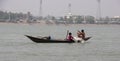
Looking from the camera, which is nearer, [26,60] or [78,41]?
[26,60]

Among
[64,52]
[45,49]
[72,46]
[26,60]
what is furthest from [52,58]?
[72,46]

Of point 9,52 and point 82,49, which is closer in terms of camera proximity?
point 9,52

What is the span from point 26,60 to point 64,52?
6.91 metres

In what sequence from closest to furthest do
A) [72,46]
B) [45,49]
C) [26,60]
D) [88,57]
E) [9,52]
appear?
1. [26,60]
2. [88,57]
3. [9,52]
4. [45,49]
5. [72,46]

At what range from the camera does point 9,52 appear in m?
40.8

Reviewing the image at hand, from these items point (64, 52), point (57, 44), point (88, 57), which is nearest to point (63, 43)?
point (57, 44)

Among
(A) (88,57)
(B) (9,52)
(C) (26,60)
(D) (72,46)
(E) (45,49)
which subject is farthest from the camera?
(D) (72,46)

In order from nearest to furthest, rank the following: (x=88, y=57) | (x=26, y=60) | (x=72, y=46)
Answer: (x=26, y=60) < (x=88, y=57) < (x=72, y=46)

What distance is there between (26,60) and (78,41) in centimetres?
1503

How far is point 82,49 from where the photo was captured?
44562 millimetres

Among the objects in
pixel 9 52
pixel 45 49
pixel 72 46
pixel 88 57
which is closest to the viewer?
pixel 88 57

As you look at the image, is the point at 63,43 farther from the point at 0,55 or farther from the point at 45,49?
the point at 0,55

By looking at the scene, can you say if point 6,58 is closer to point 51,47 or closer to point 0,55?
point 0,55

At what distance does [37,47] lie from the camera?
150ft
